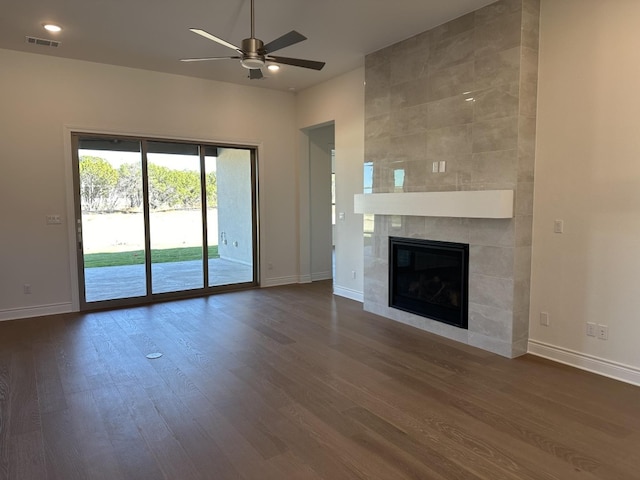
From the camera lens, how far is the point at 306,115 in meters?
6.82

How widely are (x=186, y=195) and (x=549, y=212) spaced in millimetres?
4765

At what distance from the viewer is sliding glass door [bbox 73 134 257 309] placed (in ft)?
18.2

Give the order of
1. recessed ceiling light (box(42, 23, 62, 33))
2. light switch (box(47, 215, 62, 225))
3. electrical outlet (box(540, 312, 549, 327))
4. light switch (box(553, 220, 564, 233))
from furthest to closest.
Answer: light switch (box(47, 215, 62, 225)), recessed ceiling light (box(42, 23, 62, 33)), electrical outlet (box(540, 312, 549, 327)), light switch (box(553, 220, 564, 233))

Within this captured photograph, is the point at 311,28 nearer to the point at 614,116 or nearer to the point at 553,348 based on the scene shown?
the point at 614,116

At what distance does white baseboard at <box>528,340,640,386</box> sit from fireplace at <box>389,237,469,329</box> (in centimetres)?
69

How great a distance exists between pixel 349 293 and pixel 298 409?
10.9ft

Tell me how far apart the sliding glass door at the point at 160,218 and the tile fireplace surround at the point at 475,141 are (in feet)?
9.18

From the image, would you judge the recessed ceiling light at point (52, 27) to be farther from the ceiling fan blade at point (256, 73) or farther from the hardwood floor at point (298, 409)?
the hardwood floor at point (298, 409)

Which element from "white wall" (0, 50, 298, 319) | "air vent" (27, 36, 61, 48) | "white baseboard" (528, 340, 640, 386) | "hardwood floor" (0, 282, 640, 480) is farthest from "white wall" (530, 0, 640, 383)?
"air vent" (27, 36, 61, 48)

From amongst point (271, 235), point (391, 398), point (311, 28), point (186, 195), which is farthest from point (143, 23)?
point (391, 398)

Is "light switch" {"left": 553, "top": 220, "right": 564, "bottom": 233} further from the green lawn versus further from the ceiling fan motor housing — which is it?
the green lawn

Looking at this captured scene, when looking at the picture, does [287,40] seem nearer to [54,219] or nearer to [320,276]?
[54,219]

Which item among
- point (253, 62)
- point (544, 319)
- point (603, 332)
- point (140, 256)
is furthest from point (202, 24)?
point (603, 332)

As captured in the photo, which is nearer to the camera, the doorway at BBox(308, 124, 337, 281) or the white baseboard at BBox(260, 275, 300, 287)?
the white baseboard at BBox(260, 275, 300, 287)
